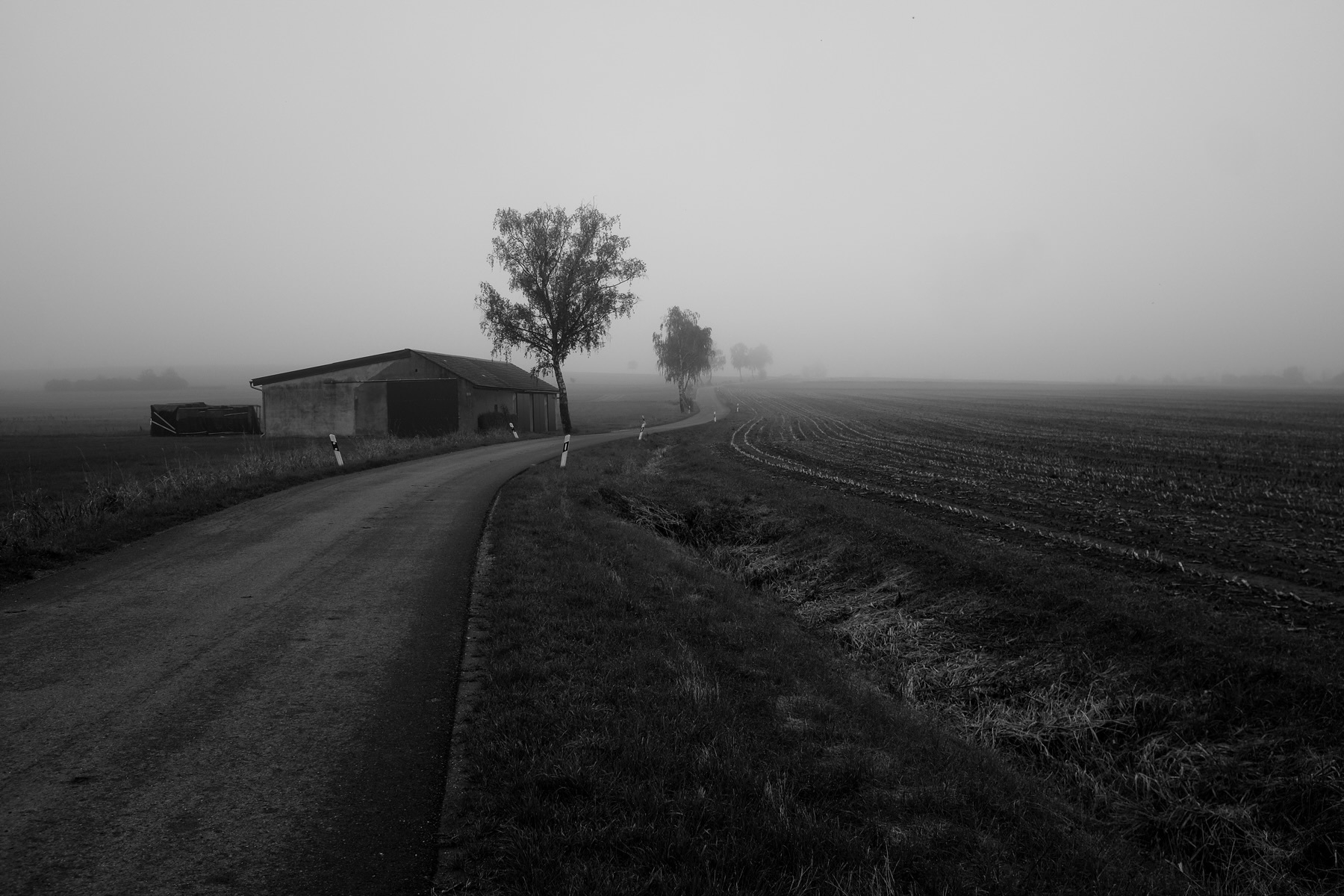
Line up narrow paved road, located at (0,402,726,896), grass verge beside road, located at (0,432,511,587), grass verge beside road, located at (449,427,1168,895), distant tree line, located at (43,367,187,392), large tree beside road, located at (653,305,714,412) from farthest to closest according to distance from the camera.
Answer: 1. distant tree line, located at (43,367,187,392)
2. large tree beside road, located at (653,305,714,412)
3. grass verge beside road, located at (0,432,511,587)
4. grass verge beside road, located at (449,427,1168,895)
5. narrow paved road, located at (0,402,726,896)

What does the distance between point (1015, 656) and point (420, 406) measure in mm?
32851

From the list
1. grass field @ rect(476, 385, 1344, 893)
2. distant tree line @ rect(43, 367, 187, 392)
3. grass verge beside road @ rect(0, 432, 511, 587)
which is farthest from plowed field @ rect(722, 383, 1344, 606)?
distant tree line @ rect(43, 367, 187, 392)

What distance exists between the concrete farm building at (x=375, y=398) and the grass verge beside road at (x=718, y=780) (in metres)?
29.9

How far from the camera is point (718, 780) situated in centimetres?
437

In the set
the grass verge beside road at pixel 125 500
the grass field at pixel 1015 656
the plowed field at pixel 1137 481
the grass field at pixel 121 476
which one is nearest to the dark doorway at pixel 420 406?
the grass field at pixel 121 476

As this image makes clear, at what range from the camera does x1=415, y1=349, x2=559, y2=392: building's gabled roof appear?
122 feet

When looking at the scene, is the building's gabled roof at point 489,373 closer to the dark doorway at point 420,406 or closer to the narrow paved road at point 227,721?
the dark doorway at point 420,406

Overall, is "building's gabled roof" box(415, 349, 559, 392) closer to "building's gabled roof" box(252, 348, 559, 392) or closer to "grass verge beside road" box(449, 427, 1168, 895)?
"building's gabled roof" box(252, 348, 559, 392)

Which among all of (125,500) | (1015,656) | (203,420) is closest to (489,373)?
(203,420)

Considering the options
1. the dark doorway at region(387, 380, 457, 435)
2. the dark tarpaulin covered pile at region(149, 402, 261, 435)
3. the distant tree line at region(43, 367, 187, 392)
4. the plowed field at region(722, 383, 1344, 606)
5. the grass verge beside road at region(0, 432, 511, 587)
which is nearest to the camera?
the grass verge beside road at region(0, 432, 511, 587)

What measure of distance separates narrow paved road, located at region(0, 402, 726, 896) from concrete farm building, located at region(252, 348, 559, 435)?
27205mm

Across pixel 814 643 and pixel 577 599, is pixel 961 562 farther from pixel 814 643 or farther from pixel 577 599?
pixel 577 599

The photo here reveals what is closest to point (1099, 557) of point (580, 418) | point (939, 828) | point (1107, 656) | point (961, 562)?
point (961, 562)

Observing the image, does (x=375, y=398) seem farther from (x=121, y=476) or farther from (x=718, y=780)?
(x=718, y=780)
